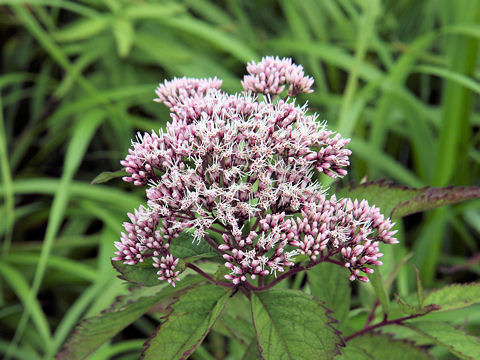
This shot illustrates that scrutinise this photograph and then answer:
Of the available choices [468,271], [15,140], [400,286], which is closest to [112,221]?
[15,140]

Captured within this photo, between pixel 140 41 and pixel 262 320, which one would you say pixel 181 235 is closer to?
pixel 262 320

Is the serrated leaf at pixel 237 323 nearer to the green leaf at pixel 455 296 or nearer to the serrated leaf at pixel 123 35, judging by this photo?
the green leaf at pixel 455 296

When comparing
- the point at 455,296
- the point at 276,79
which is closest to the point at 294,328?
the point at 455,296

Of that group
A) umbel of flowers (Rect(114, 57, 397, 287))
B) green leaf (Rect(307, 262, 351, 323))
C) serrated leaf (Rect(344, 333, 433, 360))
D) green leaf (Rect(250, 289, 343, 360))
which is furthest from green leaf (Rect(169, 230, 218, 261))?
serrated leaf (Rect(344, 333, 433, 360))

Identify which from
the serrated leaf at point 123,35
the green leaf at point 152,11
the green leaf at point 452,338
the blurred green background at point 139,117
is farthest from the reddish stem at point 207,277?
the green leaf at point 152,11

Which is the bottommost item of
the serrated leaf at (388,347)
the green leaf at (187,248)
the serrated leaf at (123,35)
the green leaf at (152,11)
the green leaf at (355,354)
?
the green leaf at (355,354)

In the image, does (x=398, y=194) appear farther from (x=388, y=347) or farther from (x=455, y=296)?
(x=388, y=347)

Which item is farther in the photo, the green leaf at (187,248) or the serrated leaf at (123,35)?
the serrated leaf at (123,35)

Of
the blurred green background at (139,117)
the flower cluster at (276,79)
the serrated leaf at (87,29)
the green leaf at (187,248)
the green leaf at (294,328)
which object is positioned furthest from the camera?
the serrated leaf at (87,29)
